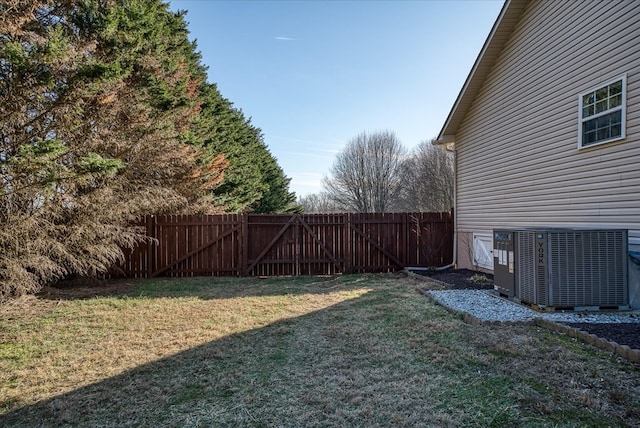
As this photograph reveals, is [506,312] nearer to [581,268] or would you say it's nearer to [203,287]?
[581,268]

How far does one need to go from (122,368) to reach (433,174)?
24.9 metres

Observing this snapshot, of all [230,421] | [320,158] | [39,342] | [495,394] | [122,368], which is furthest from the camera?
[320,158]

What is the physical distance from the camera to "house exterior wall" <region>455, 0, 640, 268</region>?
492 cm

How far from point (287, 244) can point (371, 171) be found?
21442 mm

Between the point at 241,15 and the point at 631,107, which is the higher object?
the point at 241,15

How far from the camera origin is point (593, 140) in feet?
18.0

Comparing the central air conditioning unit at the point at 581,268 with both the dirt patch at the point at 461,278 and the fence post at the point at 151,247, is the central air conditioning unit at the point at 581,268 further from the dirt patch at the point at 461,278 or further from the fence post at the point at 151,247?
the fence post at the point at 151,247

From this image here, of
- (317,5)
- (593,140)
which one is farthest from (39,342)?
(317,5)

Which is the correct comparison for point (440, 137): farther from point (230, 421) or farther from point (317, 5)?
point (230, 421)

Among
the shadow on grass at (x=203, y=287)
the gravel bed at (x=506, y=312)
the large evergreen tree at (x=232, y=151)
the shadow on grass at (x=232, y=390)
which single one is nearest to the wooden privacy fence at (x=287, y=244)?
the shadow on grass at (x=203, y=287)

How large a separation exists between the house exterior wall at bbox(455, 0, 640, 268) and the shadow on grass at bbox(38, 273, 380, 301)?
383 cm

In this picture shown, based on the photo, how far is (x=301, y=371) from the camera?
10.7 feet

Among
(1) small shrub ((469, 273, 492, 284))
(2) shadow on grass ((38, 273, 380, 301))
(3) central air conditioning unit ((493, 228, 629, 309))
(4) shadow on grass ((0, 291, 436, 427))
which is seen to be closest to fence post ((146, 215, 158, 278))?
(2) shadow on grass ((38, 273, 380, 301))

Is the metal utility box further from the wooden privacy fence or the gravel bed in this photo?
the wooden privacy fence
